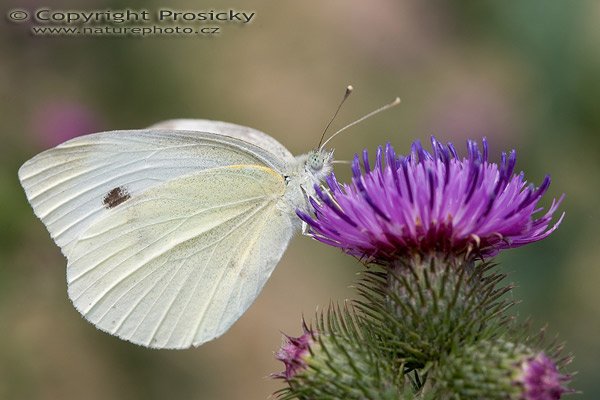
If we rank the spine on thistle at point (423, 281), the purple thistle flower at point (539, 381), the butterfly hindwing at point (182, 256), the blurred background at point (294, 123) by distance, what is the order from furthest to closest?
1. the blurred background at point (294, 123)
2. the butterfly hindwing at point (182, 256)
3. the spine on thistle at point (423, 281)
4. the purple thistle flower at point (539, 381)

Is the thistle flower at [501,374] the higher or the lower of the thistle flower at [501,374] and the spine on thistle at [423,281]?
the lower

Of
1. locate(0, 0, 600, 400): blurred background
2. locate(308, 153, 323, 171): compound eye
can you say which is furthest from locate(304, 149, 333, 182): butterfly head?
locate(0, 0, 600, 400): blurred background

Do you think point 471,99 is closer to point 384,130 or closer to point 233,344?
point 384,130

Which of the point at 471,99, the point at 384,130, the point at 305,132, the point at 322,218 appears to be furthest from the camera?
the point at 305,132

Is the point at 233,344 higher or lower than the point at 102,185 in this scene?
higher

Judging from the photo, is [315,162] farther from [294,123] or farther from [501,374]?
[294,123]

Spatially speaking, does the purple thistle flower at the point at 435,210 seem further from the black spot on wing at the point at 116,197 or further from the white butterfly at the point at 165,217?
the black spot on wing at the point at 116,197

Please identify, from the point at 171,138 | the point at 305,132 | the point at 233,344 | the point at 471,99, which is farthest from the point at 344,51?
the point at 171,138

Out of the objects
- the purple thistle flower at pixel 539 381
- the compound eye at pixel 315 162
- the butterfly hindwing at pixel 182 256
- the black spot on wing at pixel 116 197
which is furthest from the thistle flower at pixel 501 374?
the black spot on wing at pixel 116 197
